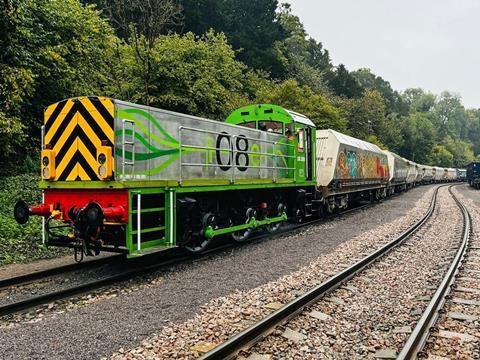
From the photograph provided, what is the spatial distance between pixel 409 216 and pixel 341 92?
5375 cm

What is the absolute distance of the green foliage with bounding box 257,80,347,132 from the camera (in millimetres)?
28734

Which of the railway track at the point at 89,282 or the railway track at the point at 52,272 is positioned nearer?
the railway track at the point at 89,282

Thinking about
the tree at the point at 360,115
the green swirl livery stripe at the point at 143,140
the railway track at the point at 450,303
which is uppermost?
the tree at the point at 360,115

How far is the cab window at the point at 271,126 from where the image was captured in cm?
1164

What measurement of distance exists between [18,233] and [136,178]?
179 inches

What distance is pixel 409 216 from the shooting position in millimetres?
16125

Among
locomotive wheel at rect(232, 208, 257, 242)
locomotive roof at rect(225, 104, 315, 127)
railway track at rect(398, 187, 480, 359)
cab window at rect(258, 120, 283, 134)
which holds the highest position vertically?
locomotive roof at rect(225, 104, 315, 127)

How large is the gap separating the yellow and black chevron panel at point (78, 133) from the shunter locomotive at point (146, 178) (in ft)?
0.06

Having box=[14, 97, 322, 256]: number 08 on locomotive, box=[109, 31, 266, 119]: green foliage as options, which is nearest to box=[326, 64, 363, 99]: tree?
box=[109, 31, 266, 119]: green foliage

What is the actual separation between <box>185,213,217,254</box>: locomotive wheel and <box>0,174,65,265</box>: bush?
10.0ft

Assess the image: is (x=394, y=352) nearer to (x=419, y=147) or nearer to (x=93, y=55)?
(x=93, y=55)

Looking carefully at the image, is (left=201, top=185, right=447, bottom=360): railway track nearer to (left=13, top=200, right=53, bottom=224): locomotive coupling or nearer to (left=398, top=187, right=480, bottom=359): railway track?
(left=398, top=187, right=480, bottom=359): railway track

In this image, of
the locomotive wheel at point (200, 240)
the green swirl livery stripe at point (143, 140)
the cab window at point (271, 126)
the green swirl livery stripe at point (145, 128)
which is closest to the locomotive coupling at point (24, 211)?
the green swirl livery stripe at point (143, 140)

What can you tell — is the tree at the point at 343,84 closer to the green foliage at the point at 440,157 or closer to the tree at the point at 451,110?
the green foliage at the point at 440,157
